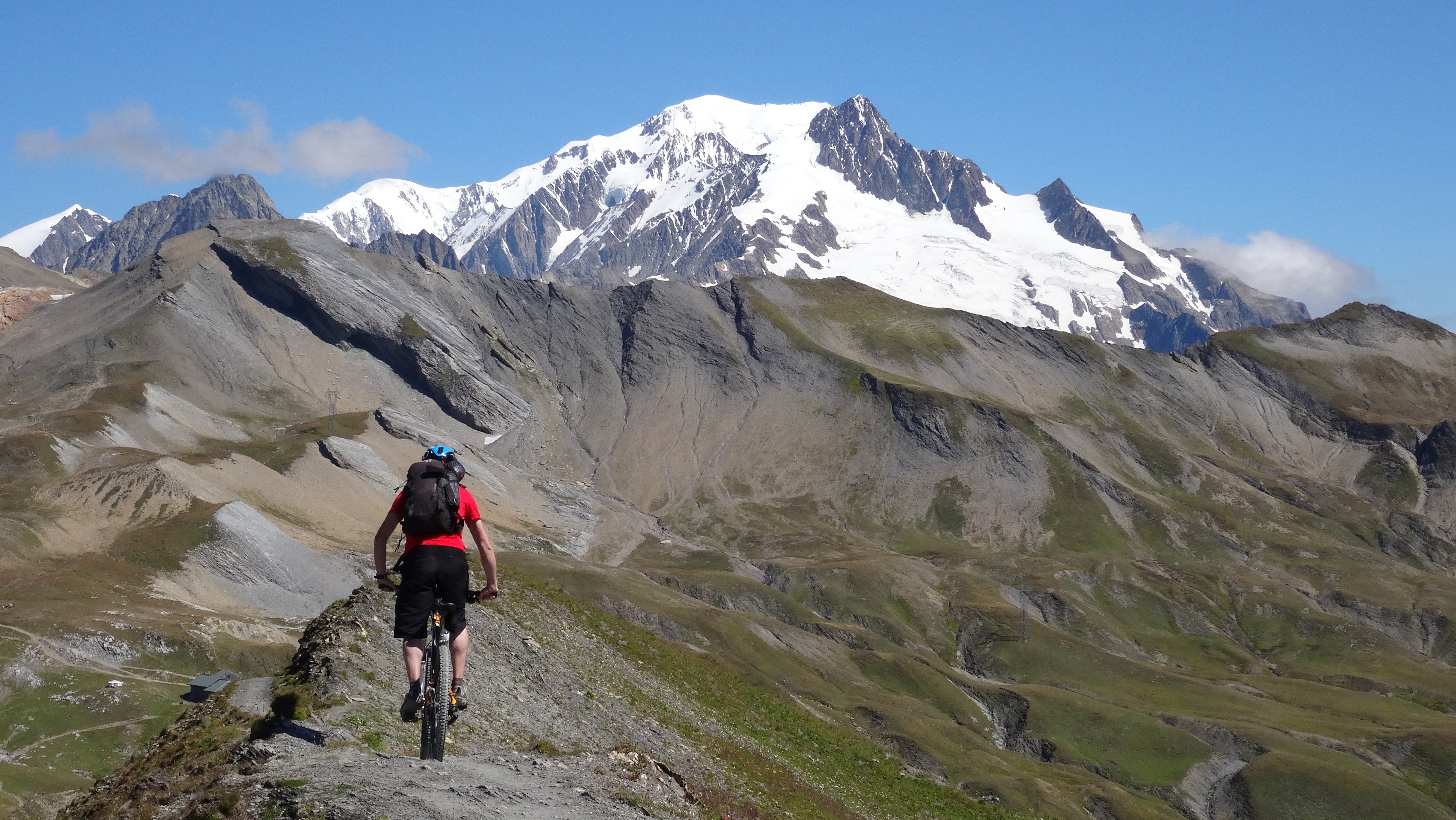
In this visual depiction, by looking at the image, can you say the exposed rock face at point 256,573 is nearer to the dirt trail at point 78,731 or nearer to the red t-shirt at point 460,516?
the dirt trail at point 78,731

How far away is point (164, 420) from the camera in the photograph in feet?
646

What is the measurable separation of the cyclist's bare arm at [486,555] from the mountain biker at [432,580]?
0.02 metres

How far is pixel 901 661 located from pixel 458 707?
453ft

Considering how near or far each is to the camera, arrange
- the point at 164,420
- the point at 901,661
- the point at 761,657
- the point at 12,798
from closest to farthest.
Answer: the point at 12,798, the point at 761,657, the point at 901,661, the point at 164,420

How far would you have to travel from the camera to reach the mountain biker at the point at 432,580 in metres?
18.1

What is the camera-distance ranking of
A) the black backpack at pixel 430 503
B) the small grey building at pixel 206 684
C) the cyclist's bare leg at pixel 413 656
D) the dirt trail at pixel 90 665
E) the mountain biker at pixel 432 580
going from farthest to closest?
the dirt trail at pixel 90 665 → the small grey building at pixel 206 684 → the black backpack at pixel 430 503 → the mountain biker at pixel 432 580 → the cyclist's bare leg at pixel 413 656

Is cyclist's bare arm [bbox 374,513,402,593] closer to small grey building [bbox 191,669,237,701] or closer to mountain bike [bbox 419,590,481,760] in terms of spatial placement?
mountain bike [bbox 419,590,481,760]

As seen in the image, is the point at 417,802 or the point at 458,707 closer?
the point at 417,802

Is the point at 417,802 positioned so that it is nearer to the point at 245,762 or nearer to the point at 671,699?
the point at 245,762

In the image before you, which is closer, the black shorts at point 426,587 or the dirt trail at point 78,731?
the black shorts at point 426,587

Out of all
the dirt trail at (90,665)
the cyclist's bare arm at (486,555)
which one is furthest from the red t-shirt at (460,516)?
the dirt trail at (90,665)

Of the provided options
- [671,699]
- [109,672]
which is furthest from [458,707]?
[109,672]

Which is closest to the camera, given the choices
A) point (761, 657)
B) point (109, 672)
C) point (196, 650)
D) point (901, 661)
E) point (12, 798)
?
point (12, 798)

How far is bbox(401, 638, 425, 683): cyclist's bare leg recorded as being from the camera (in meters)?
17.9
